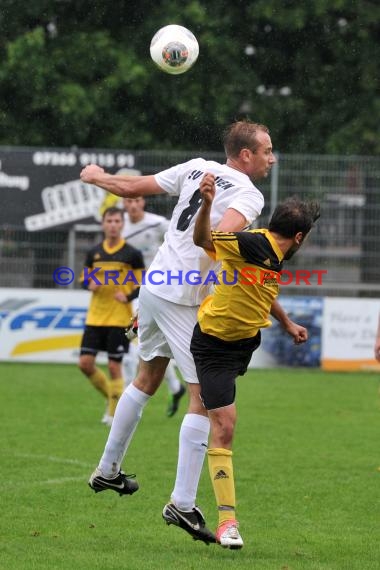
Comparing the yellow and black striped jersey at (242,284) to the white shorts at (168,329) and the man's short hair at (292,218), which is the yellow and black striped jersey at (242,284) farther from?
the white shorts at (168,329)

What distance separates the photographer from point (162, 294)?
6.54 m

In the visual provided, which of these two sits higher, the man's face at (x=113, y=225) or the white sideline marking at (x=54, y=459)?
the man's face at (x=113, y=225)

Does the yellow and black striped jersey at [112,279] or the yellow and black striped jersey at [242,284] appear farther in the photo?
the yellow and black striped jersey at [112,279]

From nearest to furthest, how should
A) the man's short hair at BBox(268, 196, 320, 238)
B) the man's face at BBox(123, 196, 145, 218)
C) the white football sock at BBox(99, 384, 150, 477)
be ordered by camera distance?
the man's short hair at BBox(268, 196, 320, 238) < the white football sock at BBox(99, 384, 150, 477) < the man's face at BBox(123, 196, 145, 218)

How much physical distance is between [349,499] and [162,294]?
7.07 feet

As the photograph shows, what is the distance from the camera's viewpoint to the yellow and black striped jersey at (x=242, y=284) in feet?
19.7

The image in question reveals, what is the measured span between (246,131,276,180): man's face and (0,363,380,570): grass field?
2.04 meters

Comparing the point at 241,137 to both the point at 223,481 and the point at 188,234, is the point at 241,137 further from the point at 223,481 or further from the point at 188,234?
the point at 223,481

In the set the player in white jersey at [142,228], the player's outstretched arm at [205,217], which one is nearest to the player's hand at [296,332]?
the player's outstretched arm at [205,217]

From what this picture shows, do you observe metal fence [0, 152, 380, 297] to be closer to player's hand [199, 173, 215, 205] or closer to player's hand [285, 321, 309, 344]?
player's hand [285, 321, 309, 344]

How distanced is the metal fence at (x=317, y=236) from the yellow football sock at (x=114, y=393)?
704 centimetres

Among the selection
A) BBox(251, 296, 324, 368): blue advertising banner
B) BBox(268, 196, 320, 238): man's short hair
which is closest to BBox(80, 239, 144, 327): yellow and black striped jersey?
BBox(268, 196, 320, 238): man's short hair

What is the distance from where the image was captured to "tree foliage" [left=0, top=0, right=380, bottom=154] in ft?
82.6

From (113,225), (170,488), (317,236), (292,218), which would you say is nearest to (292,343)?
(317,236)
